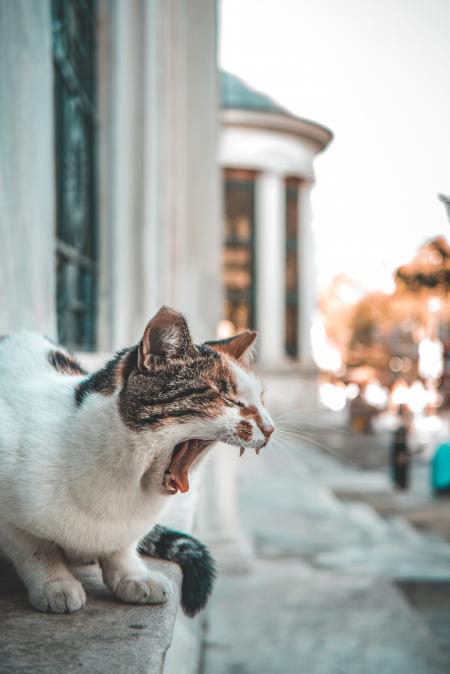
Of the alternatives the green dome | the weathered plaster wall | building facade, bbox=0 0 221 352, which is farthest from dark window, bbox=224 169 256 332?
the weathered plaster wall

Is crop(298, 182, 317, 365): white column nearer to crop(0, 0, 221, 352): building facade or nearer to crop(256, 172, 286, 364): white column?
crop(256, 172, 286, 364): white column

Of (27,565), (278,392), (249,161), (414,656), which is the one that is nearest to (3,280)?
(27,565)

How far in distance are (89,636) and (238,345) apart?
498mm

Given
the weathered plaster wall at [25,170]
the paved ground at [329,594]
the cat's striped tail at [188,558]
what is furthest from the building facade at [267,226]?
the cat's striped tail at [188,558]

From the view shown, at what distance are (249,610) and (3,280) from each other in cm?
305

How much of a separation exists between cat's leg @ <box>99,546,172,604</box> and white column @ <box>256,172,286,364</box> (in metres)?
18.2

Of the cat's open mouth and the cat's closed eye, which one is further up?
the cat's closed eye

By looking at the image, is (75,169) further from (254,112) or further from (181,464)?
(254,112)

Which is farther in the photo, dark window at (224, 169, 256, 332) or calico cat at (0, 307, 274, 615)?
dark window at (224, 169, 256, 332)

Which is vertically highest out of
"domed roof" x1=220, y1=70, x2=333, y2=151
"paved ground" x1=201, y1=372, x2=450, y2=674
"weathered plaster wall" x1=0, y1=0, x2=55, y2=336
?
"domed roof" x1=220, y1=70, x2=333, y2=151

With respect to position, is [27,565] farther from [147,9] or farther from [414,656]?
[147,9]

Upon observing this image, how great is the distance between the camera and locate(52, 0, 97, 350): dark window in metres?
2.98

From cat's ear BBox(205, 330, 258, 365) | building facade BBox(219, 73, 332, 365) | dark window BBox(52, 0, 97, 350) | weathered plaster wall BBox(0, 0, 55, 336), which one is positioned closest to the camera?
→ cat's ear BBox(205, 330, 258, 365)

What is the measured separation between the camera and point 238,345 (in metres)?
1.19
